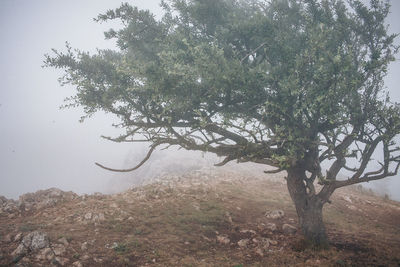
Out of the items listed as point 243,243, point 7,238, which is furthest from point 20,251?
point 243,243

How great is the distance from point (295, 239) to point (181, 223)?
5789mm

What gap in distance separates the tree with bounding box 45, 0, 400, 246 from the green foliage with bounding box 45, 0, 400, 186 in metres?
0.05

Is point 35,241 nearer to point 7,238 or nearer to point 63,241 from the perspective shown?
point 63,241

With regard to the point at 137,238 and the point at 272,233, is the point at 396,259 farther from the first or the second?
the point at 137,238

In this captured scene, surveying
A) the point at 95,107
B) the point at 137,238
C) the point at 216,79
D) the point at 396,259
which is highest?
the point at 216,79

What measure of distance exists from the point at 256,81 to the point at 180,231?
801 cm

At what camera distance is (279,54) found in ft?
31.5

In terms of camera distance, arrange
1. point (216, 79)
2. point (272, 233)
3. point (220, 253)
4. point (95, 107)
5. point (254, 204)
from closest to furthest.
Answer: point (216, 79)
point (220, 253)
point (95, 107)
point (272, 233)
point (254, 204)

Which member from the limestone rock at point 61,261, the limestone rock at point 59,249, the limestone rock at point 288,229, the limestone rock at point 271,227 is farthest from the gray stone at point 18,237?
the limestone rock at point 288,229

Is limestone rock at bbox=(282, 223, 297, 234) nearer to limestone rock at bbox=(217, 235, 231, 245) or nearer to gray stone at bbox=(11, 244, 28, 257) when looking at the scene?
limestone rock at bbox=(217, 235, 231, 245)

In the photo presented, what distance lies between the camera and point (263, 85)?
9125 millimetres

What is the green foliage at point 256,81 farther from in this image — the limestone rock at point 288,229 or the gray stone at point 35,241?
the gray stone at point 35,241

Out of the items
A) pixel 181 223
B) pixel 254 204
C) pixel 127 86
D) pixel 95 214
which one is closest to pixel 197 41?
pixel 127 86

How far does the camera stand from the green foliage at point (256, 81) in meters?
8.49
